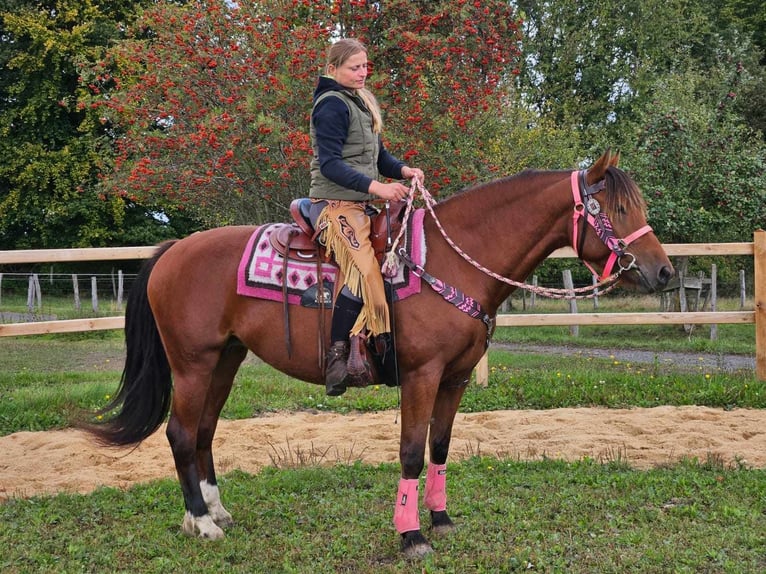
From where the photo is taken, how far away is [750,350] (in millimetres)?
12562

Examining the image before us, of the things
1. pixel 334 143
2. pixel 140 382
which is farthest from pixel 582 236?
pixel 140 382

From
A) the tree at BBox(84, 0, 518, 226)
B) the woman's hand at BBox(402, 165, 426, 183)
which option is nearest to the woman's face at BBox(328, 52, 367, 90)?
the woman's hand at BBox(402, 165, 426, 183)

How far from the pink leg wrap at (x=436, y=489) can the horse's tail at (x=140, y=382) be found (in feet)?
5.96

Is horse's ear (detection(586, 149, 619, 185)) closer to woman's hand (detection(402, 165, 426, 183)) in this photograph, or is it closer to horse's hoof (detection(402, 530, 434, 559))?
woman's hand (detection(402, 165, 426, 183))

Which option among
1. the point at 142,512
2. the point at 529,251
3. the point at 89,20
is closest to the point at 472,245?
the point at 529,251

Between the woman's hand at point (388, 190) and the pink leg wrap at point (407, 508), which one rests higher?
the woman's hand at point (388, 190)

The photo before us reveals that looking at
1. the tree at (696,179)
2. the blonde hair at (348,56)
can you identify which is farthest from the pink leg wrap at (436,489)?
the tree at (696,179)

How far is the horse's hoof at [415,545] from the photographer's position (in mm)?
3771

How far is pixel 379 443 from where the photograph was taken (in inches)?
244

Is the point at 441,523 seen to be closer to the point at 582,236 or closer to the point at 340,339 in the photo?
the point at 340,339

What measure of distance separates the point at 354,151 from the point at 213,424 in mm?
2038

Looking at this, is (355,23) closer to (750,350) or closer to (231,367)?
(231,367)

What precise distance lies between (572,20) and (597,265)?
29.7m

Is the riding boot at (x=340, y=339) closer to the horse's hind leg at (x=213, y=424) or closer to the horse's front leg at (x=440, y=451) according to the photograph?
the horse's front leg at (x=440, y=451)
